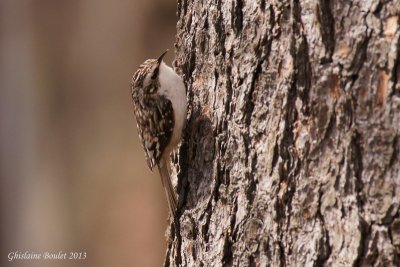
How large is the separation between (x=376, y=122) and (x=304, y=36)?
1.25 feet

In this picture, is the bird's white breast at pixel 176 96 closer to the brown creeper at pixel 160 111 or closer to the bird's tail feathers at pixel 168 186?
the brown creeper at pixel 160 111

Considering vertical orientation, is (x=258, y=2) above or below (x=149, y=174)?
above

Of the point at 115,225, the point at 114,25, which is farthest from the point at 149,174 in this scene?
the point at 114,25

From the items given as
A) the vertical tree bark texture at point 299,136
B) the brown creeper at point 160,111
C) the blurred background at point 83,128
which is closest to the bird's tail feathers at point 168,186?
the brown creeper at point 160,111

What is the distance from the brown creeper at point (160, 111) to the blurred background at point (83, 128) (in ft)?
4.58

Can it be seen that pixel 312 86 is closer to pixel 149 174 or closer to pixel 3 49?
pixel 149 174

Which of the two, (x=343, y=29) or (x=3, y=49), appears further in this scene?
(x=3, y=49)

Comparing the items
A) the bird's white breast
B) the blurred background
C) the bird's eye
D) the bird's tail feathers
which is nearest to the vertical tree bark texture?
the bird's tail feathers

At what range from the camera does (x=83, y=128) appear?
5945 millimetres

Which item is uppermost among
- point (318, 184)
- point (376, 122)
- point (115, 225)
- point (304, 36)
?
point (304, 36)

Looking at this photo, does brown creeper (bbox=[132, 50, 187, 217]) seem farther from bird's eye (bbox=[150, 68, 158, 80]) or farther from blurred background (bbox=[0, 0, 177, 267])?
blurred background (bbox=[0, 0, 177, 267])

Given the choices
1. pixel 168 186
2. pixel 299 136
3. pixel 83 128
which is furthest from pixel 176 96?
pixel 83 128

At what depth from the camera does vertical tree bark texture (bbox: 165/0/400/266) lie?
2.61 meters

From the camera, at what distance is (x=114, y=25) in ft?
19.1
